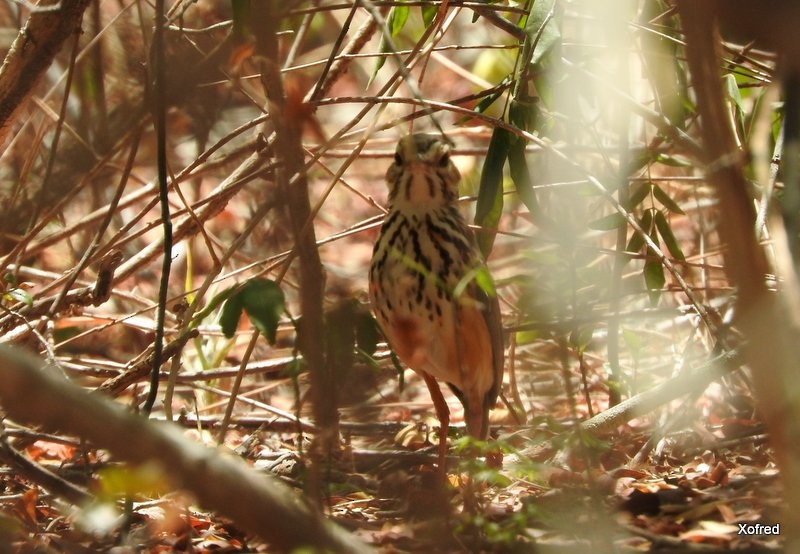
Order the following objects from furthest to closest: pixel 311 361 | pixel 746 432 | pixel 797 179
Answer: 1. pixel 746 432
2. pixel 797 179
3. pixel 311 361

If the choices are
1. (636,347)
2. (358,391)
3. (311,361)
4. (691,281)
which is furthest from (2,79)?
(691,281)

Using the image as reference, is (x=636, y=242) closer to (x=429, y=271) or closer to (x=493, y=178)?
(x=493, y=178)

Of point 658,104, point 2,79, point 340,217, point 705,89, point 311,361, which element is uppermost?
point 340,217

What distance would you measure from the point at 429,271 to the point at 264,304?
1.27 meters

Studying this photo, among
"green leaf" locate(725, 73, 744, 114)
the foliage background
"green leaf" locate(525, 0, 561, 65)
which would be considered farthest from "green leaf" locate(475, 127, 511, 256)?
"green leaf" locate(725, 73, 744, 114)

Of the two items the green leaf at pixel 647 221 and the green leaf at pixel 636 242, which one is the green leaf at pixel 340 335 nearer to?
the green leaf at pixel 636 242

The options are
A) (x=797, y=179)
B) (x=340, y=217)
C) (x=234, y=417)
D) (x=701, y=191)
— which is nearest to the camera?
(x=797, y=179)

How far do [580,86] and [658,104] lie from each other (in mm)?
349

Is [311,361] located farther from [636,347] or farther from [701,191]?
[701,191]

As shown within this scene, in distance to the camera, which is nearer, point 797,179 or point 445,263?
point 797,179

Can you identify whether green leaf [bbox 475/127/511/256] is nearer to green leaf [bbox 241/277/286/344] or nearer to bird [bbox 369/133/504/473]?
bird [bbox 369/133/504/473]

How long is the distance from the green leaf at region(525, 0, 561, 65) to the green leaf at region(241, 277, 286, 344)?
1453 millimetres

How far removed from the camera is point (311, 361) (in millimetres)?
2225

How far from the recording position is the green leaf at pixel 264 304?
281 cm
